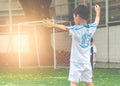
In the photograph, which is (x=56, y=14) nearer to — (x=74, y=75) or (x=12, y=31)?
(x=12, y=31)

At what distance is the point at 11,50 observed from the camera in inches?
922

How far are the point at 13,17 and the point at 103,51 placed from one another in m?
7.35

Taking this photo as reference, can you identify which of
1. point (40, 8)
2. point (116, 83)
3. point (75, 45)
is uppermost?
point (40, 8)


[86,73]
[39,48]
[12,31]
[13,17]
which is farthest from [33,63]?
[86,73]

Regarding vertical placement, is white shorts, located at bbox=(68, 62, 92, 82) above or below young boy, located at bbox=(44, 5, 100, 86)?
below

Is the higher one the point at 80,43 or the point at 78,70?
the point at 80,43

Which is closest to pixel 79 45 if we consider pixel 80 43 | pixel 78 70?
pixel 80 43

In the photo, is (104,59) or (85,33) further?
(104,59)

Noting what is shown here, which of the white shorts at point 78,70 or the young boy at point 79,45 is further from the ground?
the young boy at point 79,45

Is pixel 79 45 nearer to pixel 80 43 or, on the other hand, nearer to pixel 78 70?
pixel 80 43

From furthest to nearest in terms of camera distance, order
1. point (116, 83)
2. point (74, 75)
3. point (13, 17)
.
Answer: point (13, 17), point (116, 83), point (74, 75)

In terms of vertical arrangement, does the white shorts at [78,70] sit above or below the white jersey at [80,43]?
below

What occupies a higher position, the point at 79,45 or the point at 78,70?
the point at 79,45

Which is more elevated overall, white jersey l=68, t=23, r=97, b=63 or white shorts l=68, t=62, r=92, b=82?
white jersey l=68, t=23, r=97, b=63
